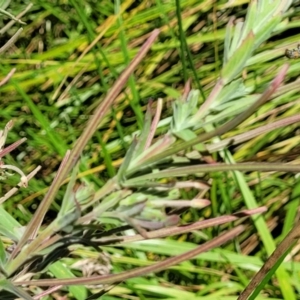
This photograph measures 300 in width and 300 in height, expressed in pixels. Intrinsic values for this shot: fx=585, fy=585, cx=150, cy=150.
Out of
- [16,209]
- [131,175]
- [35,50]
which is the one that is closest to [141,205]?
[131,175]

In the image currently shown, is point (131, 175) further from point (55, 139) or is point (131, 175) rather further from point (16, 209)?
point (16, 209)

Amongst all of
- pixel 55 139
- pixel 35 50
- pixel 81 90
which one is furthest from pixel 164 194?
pixel 35 50

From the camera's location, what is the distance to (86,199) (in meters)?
0.45

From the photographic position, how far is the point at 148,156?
0.42 meters

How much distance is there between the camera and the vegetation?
0.42 m

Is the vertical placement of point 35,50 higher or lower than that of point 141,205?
higher

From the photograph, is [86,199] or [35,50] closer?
[86,199]

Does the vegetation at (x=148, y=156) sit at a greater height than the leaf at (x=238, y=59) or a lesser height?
lesser

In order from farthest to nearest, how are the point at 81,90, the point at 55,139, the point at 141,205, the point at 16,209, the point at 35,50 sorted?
the point at 35,50 < the point at 81,90 < the point at 16,209 < the point at 55,139 < the point at 141,205

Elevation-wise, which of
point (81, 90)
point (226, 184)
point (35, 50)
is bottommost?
point (226, 184)

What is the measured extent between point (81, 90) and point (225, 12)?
33cm

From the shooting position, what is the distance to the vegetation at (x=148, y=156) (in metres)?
0.42

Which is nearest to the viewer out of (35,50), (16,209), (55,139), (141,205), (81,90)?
(141,205)

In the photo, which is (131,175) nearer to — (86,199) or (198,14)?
(86,199)
